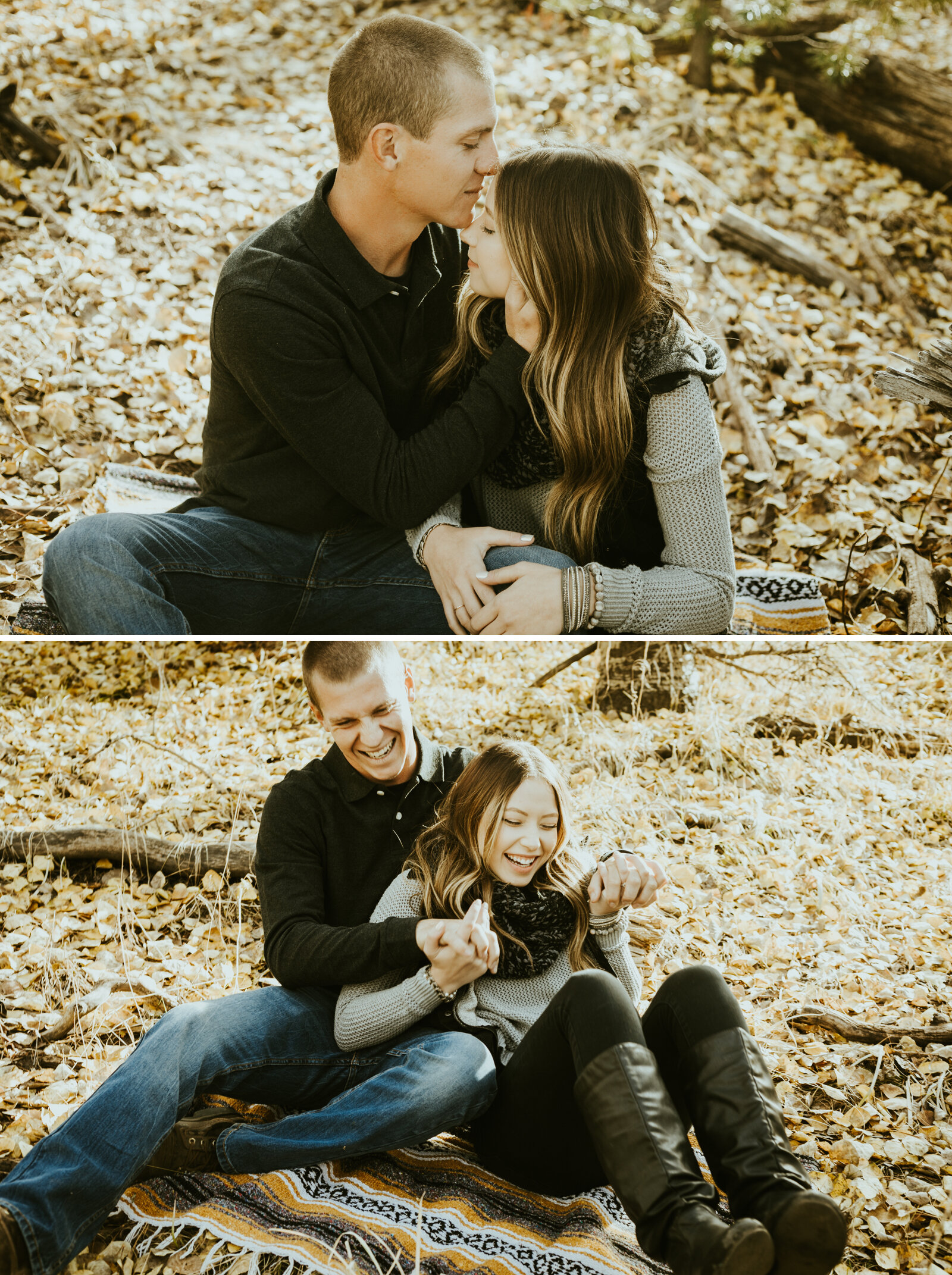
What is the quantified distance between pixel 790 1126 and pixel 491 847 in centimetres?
87

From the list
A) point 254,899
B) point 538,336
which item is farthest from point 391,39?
point 254,899

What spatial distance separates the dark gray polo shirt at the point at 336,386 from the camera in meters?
2.21

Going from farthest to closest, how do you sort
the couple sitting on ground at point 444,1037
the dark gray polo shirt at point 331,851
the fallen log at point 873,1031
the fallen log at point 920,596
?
the fallen log at point 920,596, the fallen log at point 873,1031, the dark gray polo shirt at point 331,851, the couple sitting on ground at point 444,1037

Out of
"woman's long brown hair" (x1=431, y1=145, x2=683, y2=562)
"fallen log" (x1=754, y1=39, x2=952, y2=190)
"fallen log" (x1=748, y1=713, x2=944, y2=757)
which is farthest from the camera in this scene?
"fallen log" (x1=754, y1=39, x2=952, y2=190)

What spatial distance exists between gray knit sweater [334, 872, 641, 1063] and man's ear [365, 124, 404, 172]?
1.66 meters

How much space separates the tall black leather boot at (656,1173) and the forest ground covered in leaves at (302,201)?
1855 millimetres

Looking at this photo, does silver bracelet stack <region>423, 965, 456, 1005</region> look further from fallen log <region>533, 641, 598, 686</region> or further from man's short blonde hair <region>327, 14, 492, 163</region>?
man's short blonde hair <region>327, 14, 492, 163</region>

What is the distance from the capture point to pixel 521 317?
2195 millimetres

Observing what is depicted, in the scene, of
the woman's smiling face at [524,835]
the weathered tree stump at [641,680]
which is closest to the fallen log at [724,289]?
the weathered tree stump at [641,680]

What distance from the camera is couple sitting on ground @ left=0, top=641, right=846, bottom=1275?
1.58 m

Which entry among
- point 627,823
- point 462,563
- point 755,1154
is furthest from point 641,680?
point 755,1154

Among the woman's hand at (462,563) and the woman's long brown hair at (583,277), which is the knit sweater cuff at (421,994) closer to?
the woman's hand at (462,563)

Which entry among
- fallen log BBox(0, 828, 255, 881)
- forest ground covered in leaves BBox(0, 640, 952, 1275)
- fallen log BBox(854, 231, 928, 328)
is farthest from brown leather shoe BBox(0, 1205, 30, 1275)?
fallen log BBox(854, 231, 928, 328)

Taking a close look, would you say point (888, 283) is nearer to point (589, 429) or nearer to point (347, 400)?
point (589, 429)
